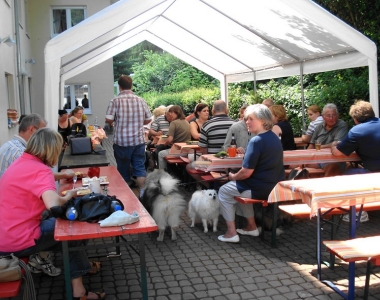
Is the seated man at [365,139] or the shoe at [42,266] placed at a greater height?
the seated man at [365,139]

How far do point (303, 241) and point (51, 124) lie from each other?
10.4 ft

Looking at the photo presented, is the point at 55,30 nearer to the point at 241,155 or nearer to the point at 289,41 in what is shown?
the point at 289,41

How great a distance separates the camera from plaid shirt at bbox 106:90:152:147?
700 centimetres

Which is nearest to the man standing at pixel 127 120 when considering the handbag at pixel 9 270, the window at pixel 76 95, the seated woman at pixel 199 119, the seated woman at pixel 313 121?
the seated woman at pixel 199 119

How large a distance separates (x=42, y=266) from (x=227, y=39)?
698 centimetres

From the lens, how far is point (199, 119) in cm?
845

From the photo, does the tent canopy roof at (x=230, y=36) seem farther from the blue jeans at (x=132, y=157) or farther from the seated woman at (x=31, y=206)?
the seated woman at (x=31, y=206)

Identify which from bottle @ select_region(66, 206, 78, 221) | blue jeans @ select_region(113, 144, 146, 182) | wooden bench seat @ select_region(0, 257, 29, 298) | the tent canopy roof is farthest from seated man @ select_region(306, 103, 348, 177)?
wooden bench seat @ select_region(0, 257, 29, 298)

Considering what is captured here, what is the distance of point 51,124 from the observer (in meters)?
5.45

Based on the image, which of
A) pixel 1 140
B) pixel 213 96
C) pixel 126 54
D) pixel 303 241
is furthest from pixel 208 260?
pixel 126 54

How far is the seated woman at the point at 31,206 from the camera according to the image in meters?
3.33

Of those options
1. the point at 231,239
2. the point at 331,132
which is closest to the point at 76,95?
the point at 331,132

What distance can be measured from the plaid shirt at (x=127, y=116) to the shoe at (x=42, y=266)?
9.81ft

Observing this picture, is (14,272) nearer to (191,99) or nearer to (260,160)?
(260,160)
